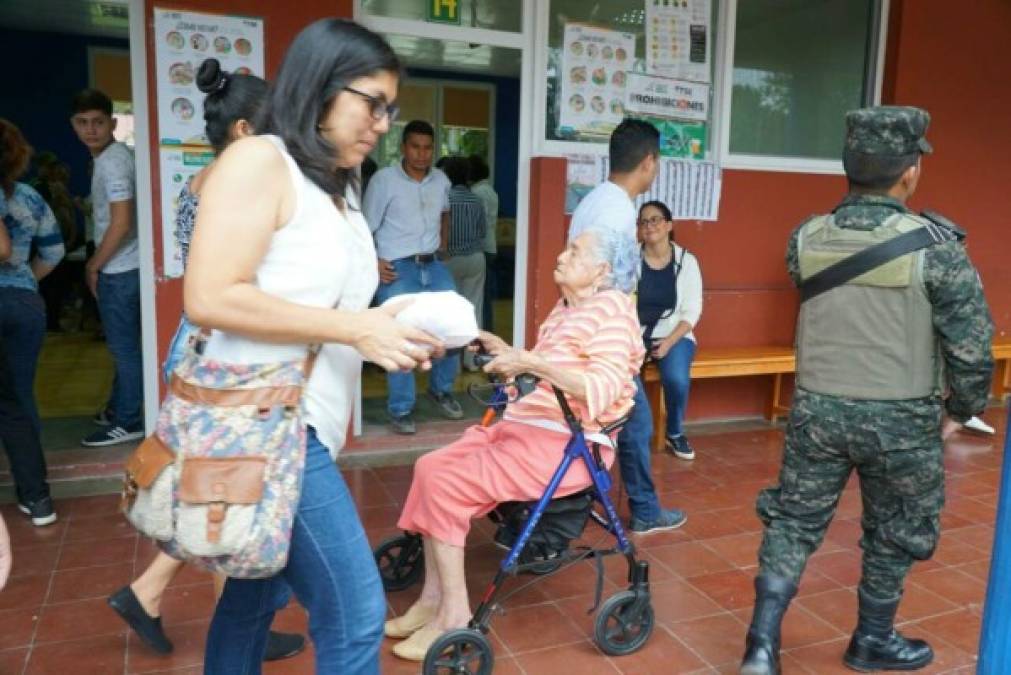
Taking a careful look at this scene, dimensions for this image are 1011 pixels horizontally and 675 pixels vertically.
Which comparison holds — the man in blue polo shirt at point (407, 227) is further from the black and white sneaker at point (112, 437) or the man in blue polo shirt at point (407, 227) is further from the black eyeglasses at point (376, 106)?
the black eyeglasses at point (376, 106)

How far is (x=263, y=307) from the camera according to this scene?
141cm

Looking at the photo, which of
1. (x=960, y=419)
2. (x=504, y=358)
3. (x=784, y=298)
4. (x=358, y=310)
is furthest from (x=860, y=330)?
Result: (x=784, y=298)

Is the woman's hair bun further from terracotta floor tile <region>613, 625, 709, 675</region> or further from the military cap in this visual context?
terracotta floor tile <region>613, 625, 709, 675</region>

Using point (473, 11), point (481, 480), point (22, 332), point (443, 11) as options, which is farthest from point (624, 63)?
point (22, 332)

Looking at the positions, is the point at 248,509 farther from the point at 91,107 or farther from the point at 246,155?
the point at 91,107

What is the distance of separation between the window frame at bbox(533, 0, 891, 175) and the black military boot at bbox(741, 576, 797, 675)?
114 inches

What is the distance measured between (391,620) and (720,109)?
3.73m

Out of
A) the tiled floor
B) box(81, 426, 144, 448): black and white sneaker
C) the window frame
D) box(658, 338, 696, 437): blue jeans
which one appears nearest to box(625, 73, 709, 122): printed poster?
the window frame

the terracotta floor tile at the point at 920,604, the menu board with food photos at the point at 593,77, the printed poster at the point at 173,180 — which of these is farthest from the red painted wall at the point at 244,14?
the terracotta floor tile at the point at 920,604

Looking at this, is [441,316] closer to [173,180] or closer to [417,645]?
[417,645]

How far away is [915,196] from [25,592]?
5.48m

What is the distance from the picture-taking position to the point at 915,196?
5.64 m

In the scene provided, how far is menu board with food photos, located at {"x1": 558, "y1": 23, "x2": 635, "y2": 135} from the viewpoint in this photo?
4750mm

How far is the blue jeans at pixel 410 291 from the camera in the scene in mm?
4684
